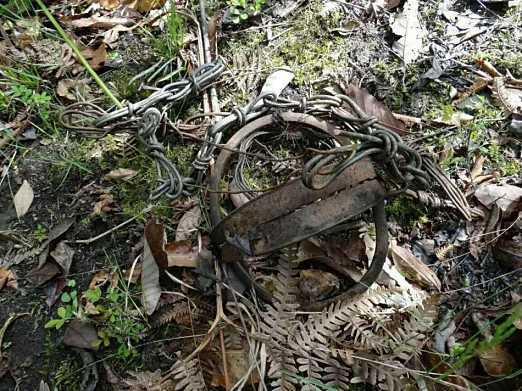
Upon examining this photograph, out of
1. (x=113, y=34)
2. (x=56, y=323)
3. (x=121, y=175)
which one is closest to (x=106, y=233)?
(x=121, y=175)

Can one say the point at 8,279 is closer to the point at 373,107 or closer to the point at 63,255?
the point at 63,255

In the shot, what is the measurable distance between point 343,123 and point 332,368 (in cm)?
83

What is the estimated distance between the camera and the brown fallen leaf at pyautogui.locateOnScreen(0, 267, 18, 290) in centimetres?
167

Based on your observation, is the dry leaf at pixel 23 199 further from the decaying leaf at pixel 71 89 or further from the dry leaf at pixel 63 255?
the decaying leaf at pixel 71 89

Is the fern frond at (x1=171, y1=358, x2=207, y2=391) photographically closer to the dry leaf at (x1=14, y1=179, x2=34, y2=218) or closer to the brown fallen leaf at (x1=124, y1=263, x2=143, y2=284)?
the brown fallen leaf at (x1=124, y1=263, x2=143, y2=284)

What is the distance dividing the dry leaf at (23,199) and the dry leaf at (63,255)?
211 millimetres

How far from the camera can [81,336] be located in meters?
1.53

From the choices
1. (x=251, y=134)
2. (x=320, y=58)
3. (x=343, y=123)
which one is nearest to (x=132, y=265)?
(x=251, y=134)

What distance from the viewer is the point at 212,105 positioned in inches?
76.1

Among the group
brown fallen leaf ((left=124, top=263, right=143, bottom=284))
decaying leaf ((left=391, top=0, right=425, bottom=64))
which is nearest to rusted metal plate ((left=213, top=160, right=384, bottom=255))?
brown fallen leaf ((left=124, top=263, right=143, bottom=284))

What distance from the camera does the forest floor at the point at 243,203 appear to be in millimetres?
1426

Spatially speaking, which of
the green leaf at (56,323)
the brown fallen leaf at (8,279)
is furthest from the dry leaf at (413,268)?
the brown fallen leaf at (8,279)

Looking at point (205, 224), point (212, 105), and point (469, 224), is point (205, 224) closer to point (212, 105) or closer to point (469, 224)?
point (212, 105)

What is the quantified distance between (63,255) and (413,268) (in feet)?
3.75
